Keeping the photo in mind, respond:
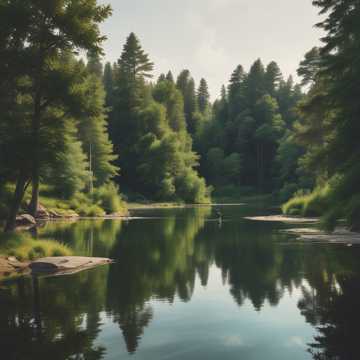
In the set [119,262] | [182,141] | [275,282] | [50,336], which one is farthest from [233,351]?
[182,141]

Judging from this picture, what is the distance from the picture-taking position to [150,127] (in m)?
93.8

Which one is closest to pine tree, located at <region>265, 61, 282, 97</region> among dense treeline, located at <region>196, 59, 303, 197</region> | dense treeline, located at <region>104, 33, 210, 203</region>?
dense treeline, located at <region>196, 59, 303, 197</region>

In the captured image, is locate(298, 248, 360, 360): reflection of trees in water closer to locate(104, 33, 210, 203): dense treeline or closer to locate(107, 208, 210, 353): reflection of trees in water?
locate(107, 208, 210, 353): reflection of trees in water

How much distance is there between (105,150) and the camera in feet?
234

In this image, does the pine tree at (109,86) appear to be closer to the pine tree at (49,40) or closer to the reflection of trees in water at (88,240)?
the reflection of trees in water at (88,240)

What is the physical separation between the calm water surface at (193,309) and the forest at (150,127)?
311 centimetres

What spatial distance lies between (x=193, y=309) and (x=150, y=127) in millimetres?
82226

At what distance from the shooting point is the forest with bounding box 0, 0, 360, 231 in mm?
20562

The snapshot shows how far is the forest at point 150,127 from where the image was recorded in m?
20.6

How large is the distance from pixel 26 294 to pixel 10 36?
13.2 metres

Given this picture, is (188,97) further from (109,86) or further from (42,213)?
(42,213)

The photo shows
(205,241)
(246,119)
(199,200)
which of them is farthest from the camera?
(246,119)

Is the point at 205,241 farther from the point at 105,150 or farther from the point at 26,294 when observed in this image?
the point at 105,150

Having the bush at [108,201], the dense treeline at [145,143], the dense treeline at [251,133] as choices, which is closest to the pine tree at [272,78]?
the dense treeline at [251,133]
